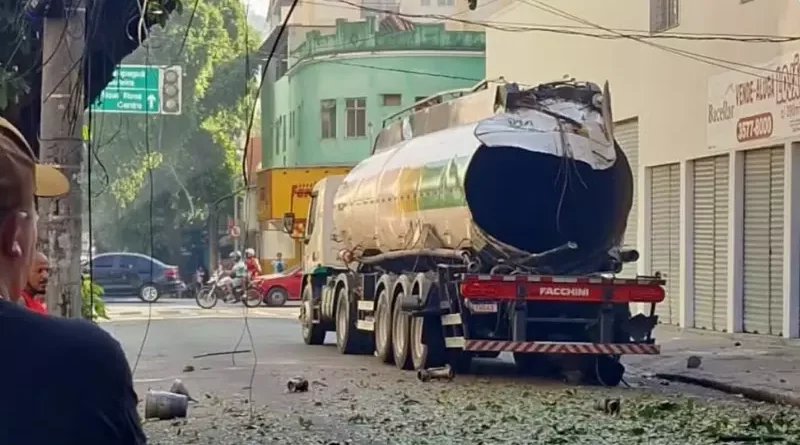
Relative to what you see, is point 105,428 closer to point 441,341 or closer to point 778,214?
point 441,341

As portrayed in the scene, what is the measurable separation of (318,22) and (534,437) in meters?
56.5

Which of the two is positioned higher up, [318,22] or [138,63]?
[318,22]

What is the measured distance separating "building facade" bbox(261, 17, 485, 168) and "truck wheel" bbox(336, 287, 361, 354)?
27818 millimetres

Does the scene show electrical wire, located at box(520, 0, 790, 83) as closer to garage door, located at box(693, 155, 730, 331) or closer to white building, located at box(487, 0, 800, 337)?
white building, located at box(487, 0, 800, 337)

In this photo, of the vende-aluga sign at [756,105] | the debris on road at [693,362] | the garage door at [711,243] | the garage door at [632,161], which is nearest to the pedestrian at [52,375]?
the debris on road at [693,362]

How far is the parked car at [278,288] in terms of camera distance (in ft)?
141

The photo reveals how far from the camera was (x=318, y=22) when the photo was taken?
6700 cm

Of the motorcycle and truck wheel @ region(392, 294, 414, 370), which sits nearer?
truck wheel @ region(392, 294, 414, 370)

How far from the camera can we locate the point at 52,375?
2.88 meters

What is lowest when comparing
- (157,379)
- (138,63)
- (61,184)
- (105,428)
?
(157,379)

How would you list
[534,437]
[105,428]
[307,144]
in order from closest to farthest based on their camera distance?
[105,428] < [534,437] < [307,144]

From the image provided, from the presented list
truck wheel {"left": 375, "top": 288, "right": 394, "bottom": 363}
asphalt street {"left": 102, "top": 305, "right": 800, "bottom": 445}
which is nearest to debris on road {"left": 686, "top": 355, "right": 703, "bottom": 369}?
asphalt street {"left": 102, "top": 305, "right": 800, "bottom": 445}

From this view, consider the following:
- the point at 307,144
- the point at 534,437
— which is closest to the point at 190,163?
the point at 307,144

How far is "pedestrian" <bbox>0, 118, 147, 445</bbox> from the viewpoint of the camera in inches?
113
